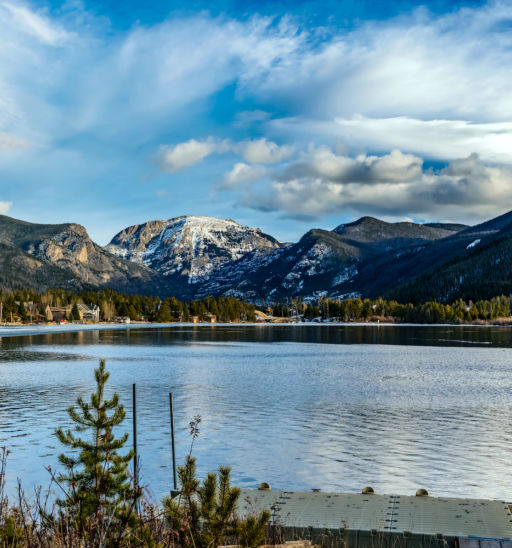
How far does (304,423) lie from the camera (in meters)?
32.2

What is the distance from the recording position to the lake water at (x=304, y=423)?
21.9m

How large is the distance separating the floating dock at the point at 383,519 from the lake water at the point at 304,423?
4144 mm

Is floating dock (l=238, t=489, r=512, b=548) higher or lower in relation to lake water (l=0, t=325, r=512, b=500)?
higher

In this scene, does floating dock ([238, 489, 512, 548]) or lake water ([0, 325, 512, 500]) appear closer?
floating dock ([238, 489, 512, 548])

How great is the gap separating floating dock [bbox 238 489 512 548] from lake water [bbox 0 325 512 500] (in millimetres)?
4144

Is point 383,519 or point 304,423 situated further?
point 304,423

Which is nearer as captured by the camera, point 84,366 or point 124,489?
point 124,489

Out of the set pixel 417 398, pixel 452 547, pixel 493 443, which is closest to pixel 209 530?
pixel 452 547

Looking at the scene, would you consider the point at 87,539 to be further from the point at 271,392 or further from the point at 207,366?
the point at 207,366

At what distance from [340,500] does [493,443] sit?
1451 cm

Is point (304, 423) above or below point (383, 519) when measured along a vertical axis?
below

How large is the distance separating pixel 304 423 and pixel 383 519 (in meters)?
18.2

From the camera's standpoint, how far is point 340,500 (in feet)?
52.3

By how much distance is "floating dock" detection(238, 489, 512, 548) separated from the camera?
12805 mm
